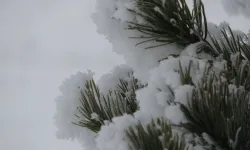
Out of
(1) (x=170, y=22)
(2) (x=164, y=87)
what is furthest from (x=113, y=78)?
(2) (x=164, y=87)

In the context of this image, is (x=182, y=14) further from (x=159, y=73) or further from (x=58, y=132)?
(x=58, y=132)

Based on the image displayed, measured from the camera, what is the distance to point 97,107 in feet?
5.51

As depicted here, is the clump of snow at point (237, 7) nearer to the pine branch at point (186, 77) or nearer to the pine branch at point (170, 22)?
the pine branch at point (170, 22)

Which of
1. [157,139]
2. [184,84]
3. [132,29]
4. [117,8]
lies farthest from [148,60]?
[157,139]

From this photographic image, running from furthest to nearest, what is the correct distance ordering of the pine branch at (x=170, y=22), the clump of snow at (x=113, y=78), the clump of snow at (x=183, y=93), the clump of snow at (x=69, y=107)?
the clump of snow at (x=113, y=78), the clump of snow at (x=69, y=107), the pine branch at (x=170, y=22), the clump of snow at (x=183, y=93)

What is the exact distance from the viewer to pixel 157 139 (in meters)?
1.04

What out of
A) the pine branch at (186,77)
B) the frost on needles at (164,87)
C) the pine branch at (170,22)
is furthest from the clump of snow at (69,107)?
the pine branch at (186,77)

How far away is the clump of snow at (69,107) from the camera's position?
178 centimetres

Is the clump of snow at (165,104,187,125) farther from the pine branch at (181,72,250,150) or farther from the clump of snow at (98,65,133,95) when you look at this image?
the clump of snow at (98,65,133,95)

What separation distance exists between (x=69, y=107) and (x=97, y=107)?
0.61 ft

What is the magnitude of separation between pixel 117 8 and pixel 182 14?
28 centimetres

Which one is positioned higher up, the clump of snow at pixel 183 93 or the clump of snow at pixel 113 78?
the clump of snow at pixel 113 78

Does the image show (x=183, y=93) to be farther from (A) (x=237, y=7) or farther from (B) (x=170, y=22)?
(A) (x=237, y=7)

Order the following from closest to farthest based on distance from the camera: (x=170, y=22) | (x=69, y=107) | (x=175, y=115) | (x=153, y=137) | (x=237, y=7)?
(x=153, y=137), (x=175, y=115), (x=170, y=22), (x=237, y=7), (x=69, y=107)
